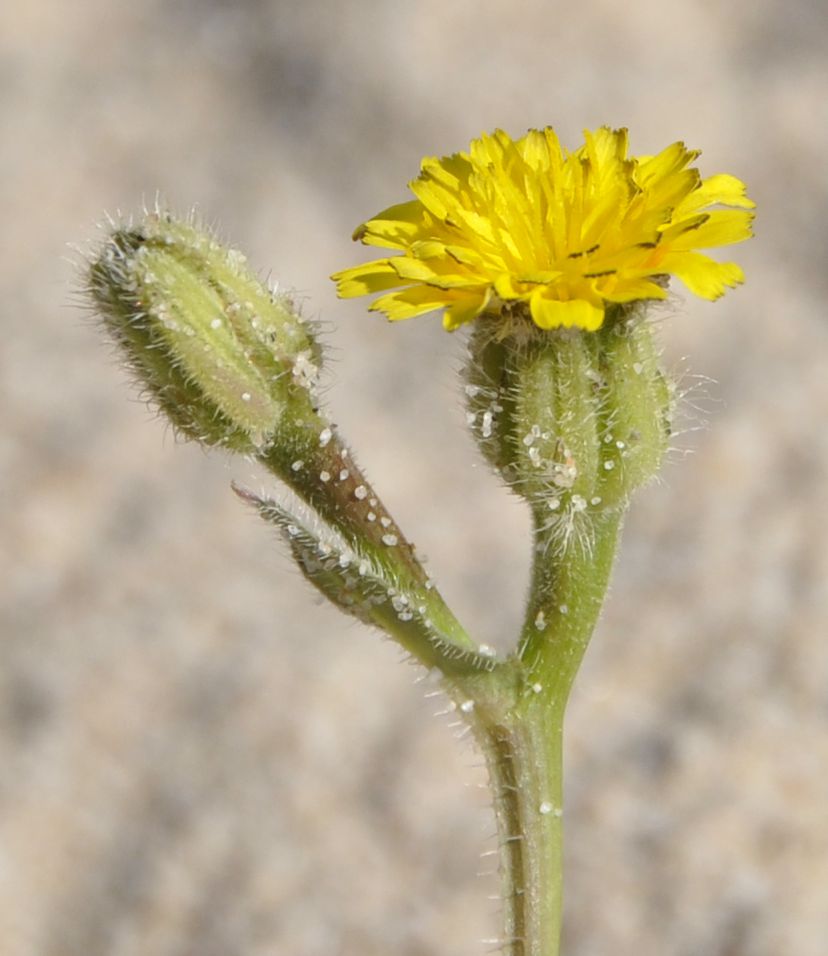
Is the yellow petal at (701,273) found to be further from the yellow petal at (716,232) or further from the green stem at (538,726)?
the green stem at (538,726)

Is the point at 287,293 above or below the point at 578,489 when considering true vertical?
above

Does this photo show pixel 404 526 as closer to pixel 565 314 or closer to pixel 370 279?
pixel 370 279

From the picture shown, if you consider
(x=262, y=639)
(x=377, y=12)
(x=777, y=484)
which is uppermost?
(x=377, y=12)

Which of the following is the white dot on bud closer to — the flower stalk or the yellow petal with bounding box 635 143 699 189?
the flower stalk

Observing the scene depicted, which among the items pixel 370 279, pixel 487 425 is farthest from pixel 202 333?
pixel 487 425

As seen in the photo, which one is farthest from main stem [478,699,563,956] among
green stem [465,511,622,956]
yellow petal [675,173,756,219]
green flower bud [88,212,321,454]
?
yellow petal [675,173,756,219]

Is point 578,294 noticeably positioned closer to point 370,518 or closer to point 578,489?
point 578,489

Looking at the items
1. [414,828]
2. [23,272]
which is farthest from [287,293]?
[23,272]
